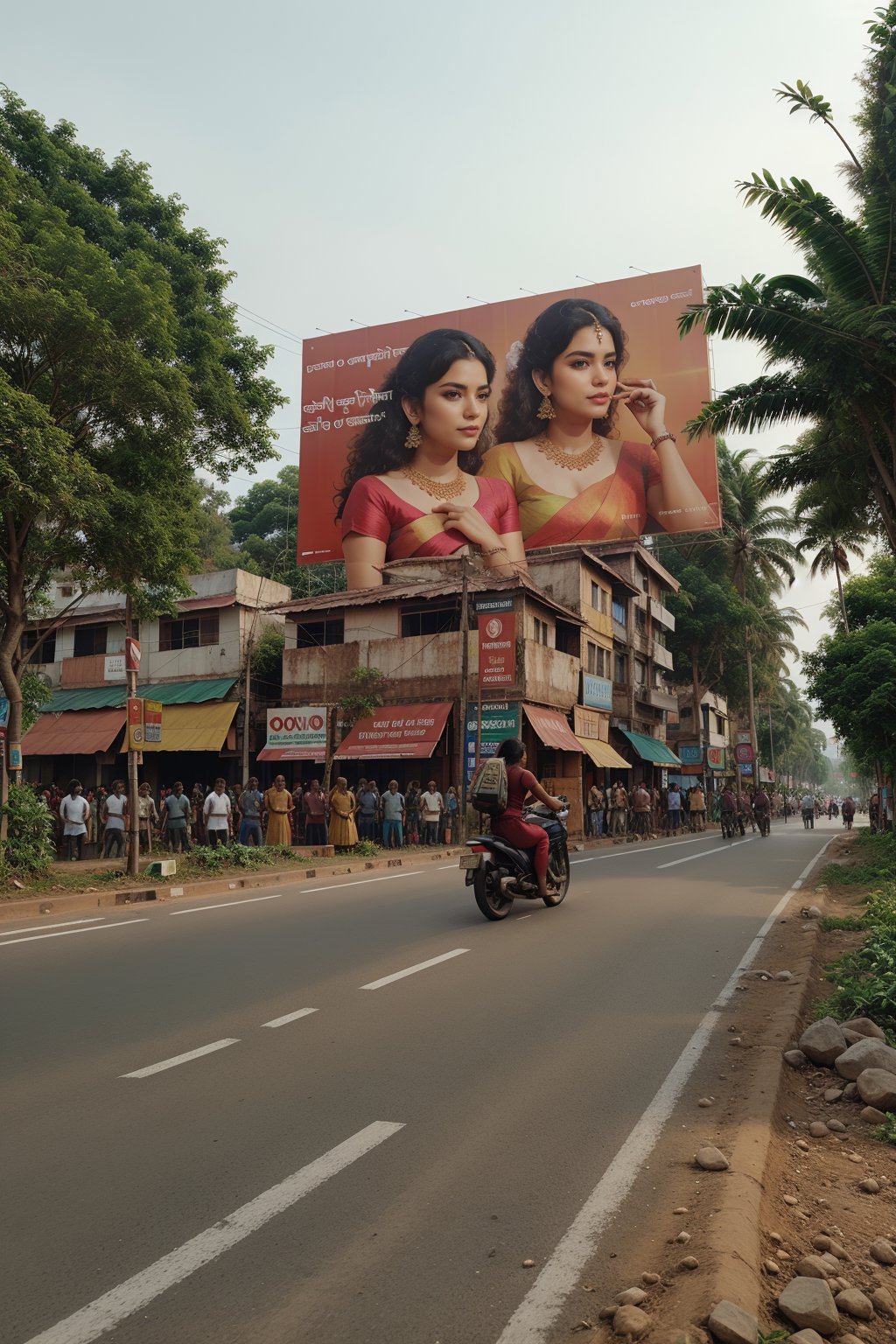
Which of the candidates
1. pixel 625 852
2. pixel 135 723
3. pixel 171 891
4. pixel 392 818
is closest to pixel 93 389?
pixel 135 723

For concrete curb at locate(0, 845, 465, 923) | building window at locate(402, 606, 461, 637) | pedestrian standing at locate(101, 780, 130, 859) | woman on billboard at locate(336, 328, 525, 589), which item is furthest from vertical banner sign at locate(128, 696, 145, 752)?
woman on billboard at locate(336, 328, 525, 589)

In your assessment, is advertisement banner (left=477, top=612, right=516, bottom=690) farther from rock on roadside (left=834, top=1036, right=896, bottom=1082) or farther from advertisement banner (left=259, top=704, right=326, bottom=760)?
rock on roadside (left=834, top=1036, right=896, bottom=1082)

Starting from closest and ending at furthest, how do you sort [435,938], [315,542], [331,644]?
[435,938] → [331,644] → [315,542]

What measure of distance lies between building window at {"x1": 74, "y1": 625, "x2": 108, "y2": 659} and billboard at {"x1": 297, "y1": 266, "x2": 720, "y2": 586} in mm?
8361

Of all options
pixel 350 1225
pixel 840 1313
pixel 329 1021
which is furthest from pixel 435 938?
pixel 840 1313

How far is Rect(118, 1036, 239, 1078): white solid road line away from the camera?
5094 millimetres

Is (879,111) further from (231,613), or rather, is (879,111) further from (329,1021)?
(231,613)

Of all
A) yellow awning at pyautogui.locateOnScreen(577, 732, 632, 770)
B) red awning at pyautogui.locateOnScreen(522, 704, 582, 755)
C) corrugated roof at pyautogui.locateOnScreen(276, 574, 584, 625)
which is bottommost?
yellow awning at pyautogui.locateOnScreen(577, 732, 632, 770)

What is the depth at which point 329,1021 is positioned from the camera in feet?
20.1

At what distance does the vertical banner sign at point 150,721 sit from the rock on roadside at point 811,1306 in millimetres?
12902

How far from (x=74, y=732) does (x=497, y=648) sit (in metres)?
17.2

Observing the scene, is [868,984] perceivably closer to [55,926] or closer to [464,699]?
[55,926]

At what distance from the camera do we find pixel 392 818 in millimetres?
23047

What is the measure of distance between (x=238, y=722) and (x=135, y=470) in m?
18.9
